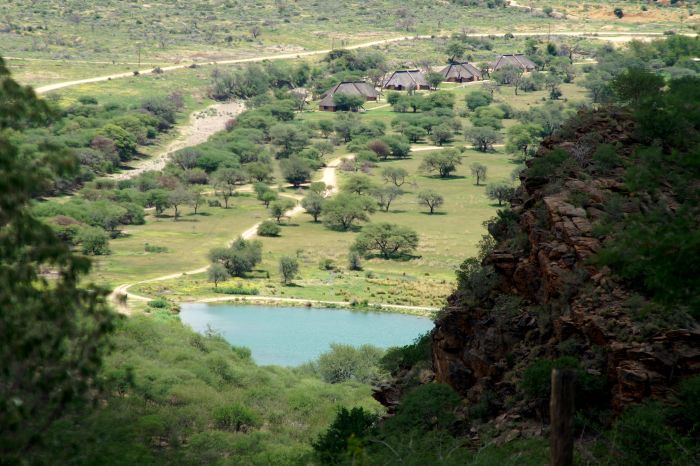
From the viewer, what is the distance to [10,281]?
13820 mm

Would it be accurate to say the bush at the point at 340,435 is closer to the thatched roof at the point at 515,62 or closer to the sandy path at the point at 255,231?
the sandy path at the point at 255,231

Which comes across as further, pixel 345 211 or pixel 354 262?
pixel 345 211

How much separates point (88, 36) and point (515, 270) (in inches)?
5466

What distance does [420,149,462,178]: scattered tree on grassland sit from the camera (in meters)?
95.7

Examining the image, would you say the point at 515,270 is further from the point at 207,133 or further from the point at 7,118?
the point at 207,133

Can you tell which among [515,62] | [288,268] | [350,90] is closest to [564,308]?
[288,268]

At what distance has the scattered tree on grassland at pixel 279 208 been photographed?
3214 inches

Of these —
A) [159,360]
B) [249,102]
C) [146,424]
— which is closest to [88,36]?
[249,102]

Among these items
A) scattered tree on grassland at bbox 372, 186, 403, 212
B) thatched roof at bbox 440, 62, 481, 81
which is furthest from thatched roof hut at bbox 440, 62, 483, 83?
scattered tree on grassland at bbox 372, 186, 403, 212

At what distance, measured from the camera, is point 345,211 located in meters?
80.5

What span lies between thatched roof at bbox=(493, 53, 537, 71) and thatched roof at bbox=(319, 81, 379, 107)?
19951mm

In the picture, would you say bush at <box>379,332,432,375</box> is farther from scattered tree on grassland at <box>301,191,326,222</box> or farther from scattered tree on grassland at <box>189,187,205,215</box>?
scattered tree on grassland at <box>189,187,205,215</box>

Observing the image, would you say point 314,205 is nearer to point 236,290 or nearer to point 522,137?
point 236,290

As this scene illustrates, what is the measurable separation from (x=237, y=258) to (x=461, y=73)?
81319 millimetres
